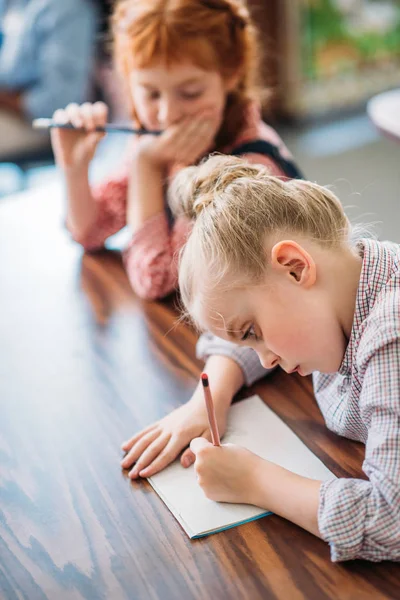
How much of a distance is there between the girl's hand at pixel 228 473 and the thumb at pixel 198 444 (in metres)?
0.01

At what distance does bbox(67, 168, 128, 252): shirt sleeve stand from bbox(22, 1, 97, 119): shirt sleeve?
4.90 feet

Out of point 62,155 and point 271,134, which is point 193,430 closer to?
point 271,134

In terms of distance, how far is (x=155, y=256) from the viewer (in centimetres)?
133

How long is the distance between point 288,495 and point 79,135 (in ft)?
3.13

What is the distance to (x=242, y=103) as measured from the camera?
1371 millimetres

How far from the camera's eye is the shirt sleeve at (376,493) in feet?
2.41

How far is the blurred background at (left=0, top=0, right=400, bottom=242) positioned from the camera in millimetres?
2916

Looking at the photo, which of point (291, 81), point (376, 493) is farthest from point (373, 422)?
point (291, 81)

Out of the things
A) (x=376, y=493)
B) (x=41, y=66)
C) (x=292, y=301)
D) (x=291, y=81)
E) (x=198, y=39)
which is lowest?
(x=291, y=81)

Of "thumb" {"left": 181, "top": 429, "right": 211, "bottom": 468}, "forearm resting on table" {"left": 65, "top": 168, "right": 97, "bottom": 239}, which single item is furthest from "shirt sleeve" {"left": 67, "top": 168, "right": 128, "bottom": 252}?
"thumb" {"left": 181, "top": 429, "right": 211, "bottom": 468}

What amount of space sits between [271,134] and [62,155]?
0.43 meters

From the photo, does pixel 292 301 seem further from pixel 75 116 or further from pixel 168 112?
pixel 75 116

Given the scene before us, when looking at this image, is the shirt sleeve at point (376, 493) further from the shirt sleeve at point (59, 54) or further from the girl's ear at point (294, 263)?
the shirt sleeve at point (59, 54)

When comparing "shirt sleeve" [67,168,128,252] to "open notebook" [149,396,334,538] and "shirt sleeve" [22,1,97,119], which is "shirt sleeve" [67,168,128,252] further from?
"shirt sleeve" [22,1,97,119]
